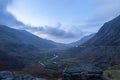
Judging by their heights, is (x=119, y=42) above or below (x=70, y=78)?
above

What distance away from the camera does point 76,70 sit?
48.2 meters

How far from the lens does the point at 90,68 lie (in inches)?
1933

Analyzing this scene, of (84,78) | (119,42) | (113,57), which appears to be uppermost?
(119,42)

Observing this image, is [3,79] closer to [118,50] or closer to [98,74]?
[98,74]

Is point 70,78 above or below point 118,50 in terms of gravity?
below

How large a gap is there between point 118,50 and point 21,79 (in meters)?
126

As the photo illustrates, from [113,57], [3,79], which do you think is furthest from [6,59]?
[3,79]

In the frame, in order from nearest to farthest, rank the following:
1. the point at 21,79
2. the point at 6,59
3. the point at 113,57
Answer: the point at 21,79 < the point at 113,57 < the point at 6,59

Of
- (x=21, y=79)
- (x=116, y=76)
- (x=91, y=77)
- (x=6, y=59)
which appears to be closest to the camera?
(x=91, y=77)

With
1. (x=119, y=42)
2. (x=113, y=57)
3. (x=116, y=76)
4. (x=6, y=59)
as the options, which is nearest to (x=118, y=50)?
(x=113, y=57)

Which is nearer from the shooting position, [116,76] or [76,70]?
[76,70]

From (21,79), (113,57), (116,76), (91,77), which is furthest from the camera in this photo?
(113,57)

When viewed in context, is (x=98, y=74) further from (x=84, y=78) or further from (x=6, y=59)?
(x=6, y=59)

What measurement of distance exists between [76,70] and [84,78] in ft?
7.81
